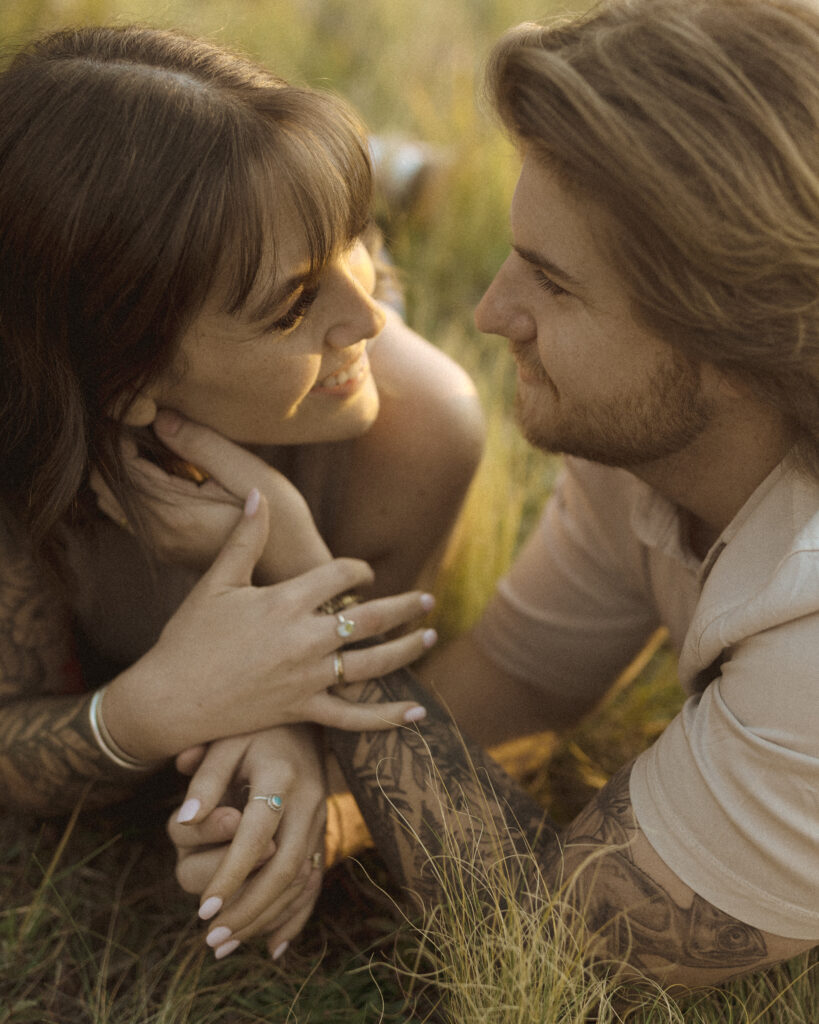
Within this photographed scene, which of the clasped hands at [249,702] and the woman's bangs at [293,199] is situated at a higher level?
the woman's bangs at [293,199]

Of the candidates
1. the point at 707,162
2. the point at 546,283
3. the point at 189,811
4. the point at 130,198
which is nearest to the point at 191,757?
the point at 189,811

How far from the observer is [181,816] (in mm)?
1914

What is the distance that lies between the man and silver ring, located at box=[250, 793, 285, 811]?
6.7 inches

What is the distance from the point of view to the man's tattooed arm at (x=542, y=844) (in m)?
1.64

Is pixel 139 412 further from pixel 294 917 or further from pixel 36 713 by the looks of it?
pixel 294 917

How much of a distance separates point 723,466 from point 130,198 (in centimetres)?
127

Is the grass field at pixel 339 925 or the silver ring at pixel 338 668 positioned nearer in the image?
the grass field at pixel 339 925

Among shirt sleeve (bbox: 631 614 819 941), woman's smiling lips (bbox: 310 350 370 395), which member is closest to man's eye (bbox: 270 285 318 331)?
woman's smiling lips (bbox: 310 350 370 395)

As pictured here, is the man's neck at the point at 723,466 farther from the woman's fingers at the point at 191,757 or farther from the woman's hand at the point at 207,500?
the woman's fingers at the point at 191,757

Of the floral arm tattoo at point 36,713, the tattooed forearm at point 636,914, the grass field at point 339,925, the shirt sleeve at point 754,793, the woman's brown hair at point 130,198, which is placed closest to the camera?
the shirt sleeve at point 754,793

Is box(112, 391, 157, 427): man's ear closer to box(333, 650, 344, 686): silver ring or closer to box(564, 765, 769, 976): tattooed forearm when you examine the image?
box(333, 650, 344, 686): silver ring

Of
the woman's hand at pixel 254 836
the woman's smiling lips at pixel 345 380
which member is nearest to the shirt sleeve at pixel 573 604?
the woman's smiling lips at pixel 345 380

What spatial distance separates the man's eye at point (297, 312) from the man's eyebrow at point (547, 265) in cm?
44

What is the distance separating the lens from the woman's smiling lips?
2170mm
